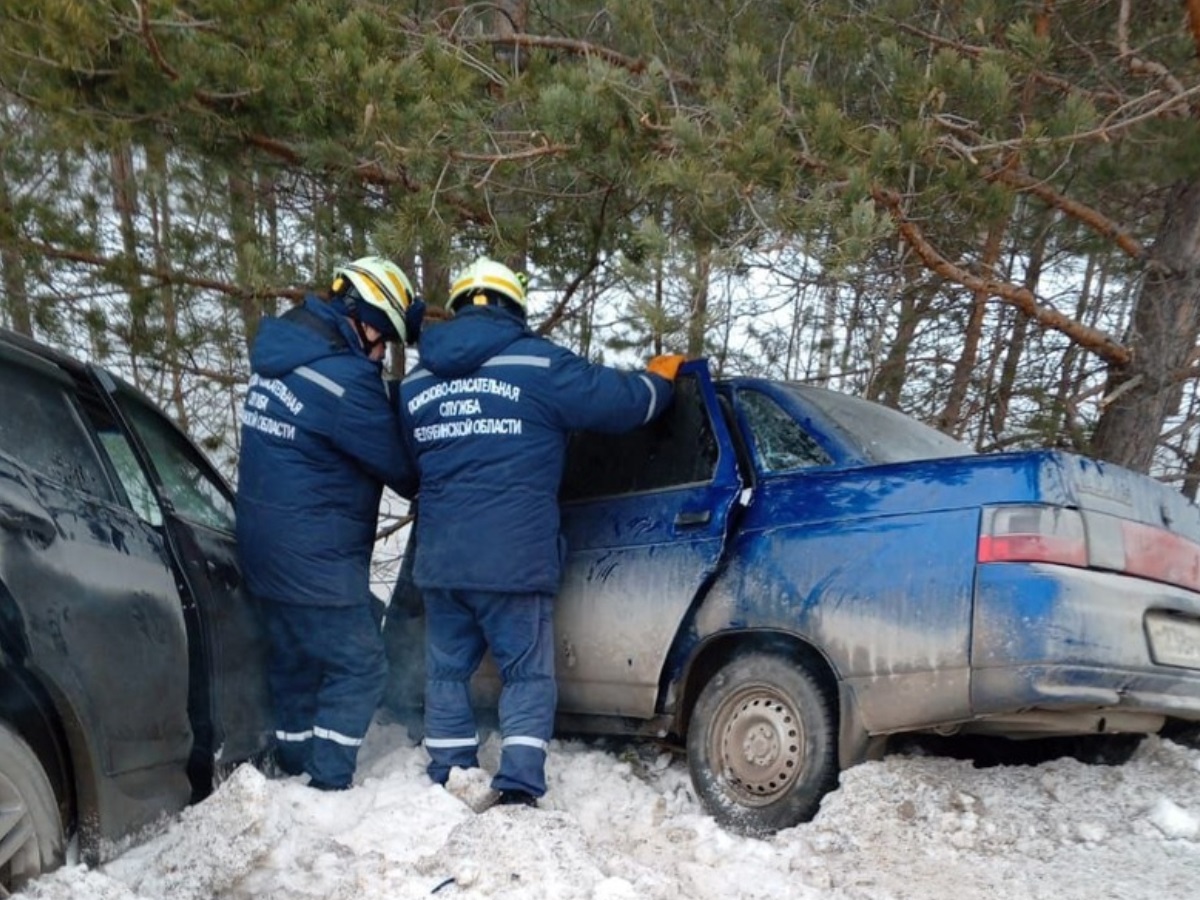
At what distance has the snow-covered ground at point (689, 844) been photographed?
3062 mm

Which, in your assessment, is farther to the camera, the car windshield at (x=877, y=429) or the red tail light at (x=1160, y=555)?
the car windshield at (x=877, y=429)

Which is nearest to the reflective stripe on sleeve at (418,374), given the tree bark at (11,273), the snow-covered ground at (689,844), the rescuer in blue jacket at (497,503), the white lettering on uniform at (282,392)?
the rescuer in blue jacket at (497,503)

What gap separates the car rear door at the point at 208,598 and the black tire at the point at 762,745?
5.42 ft

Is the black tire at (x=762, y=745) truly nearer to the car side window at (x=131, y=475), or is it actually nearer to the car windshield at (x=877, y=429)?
the car windshield at (x=877, y=429)

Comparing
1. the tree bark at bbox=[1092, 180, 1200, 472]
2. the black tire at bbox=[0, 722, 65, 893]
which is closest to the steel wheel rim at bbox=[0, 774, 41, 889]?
the black tire at bbox=[0, 722, 65, 893]

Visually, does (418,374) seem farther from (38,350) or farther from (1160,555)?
(1160,555)

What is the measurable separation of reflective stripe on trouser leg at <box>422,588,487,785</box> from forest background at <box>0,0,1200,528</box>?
1457 millimetres

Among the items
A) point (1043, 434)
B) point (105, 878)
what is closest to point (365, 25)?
point (105, 878)

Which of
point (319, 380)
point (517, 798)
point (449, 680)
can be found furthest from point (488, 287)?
point (517, 798)

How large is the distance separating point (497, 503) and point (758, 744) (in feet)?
4.24

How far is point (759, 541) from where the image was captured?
13.1 ft

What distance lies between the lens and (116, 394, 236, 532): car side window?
396cm

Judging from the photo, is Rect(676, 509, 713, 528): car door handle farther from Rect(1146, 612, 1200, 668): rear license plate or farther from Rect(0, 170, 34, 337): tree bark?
Rect(0, 170, 34, 337): tree bark

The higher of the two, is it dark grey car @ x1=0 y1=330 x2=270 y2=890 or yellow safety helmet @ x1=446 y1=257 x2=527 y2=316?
yellow safety helmet @ x1=446 y1=257 x2=527 y2=316
